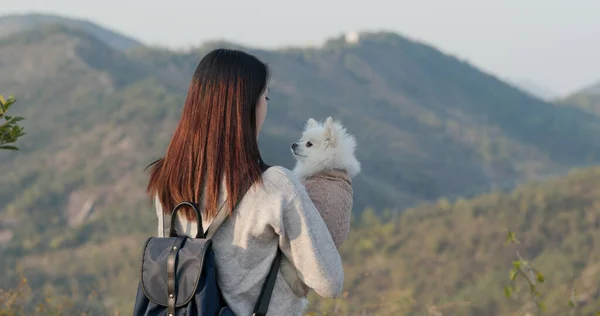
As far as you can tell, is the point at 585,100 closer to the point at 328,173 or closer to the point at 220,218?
the point at 328,173

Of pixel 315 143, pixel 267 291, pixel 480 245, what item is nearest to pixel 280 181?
pixel 267 291

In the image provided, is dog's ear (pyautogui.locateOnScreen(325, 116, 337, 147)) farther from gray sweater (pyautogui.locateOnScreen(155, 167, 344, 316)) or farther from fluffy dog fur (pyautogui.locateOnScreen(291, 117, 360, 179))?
gray sweater (pyautogui.locateOnScreen(155, 167, 344, 316))

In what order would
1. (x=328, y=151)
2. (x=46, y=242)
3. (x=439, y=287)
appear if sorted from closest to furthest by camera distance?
(x=328, y=151), (x=439, y=287), (x=46, y=242)

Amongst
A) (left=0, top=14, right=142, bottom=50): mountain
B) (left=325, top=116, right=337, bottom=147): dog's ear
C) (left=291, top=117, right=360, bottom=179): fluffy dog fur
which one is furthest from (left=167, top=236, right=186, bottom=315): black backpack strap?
(left=0, top=14, right=142, bottom=50): mountain

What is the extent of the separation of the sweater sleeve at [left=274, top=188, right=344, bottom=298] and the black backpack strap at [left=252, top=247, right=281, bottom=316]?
67mm

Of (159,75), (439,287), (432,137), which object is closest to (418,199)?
(432,137)

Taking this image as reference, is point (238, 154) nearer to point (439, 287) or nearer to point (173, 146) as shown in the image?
point (173, 146)

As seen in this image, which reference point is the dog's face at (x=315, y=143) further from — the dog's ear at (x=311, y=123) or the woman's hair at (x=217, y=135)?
the woman's hair at (x=217, y=135)

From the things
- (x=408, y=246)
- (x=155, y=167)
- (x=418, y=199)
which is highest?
(x=155, y=167)

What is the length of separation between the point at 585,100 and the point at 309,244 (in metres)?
100

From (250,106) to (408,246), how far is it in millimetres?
31994

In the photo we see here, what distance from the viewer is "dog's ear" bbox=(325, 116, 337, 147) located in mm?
2465

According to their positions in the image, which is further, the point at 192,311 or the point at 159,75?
the point at 159,75

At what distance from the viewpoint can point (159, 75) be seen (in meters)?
58.9
